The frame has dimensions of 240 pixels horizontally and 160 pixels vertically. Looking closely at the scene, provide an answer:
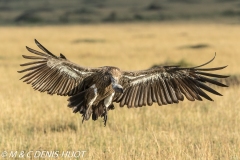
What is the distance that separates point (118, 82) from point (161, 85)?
2.09 ft

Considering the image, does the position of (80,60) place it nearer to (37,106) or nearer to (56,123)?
(37,106)

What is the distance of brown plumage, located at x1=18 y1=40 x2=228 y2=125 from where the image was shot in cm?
634

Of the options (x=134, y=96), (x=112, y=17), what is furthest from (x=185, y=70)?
(x=112, y=17)

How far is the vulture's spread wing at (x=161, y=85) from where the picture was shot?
21.2ft

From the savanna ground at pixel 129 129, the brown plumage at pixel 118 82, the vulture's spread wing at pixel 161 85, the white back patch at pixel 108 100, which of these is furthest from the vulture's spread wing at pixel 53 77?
the savanna ground at pixel 129 129

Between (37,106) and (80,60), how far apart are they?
12731 mm

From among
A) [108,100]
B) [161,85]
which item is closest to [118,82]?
[108,100]

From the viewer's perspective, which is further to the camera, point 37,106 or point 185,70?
point 37,106

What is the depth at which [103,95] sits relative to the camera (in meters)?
6.22
